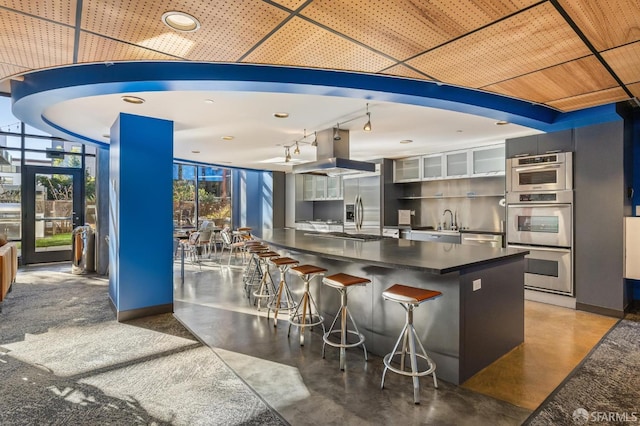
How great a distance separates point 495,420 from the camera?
220 cm

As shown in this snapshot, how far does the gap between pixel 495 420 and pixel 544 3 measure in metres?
2.45

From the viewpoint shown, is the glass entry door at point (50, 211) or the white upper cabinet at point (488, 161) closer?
the white upper cabinet at point (488, 161)

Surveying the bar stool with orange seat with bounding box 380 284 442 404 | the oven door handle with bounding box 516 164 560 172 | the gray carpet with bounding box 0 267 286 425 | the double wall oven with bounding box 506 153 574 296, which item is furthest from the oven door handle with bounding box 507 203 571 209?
the gray carpet with bounding box 0 267 286 425

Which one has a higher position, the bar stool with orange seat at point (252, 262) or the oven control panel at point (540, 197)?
the oven control panel at point (540, 197)

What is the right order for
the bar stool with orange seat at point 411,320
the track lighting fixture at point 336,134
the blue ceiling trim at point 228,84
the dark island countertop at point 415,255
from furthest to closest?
1. the track lighting fixture at point 336,134
2. the blue ceiling trim at point 228,84
3. the dark island countertop at point 415,255
4. the bar stool with orange seat at point 411,320

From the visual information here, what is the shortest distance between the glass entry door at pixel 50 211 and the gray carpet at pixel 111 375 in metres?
4.06

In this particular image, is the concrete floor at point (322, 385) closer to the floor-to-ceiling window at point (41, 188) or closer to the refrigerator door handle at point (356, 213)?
the refrigerator door handle at point (356, 213)

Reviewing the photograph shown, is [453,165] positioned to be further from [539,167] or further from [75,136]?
[75,136]

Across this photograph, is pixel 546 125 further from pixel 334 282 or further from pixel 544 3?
pixel 334 282

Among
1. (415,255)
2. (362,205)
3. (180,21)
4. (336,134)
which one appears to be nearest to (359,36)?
(180,21)

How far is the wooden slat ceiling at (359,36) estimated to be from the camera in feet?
6.42

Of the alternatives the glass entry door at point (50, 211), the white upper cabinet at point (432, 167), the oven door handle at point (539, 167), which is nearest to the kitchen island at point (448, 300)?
the oven door handle at point (539, 167)

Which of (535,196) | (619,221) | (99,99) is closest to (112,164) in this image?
(99,99)

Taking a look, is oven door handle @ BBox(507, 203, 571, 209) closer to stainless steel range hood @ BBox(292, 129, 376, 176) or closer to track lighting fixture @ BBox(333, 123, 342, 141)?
stainless steel range hood @ BBox(292, 129, 376, 176)
